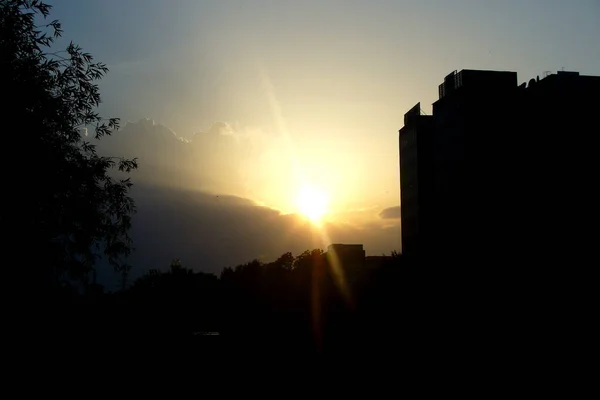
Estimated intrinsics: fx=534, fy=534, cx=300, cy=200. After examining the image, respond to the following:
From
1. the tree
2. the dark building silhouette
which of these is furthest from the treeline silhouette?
the dark building silhouette

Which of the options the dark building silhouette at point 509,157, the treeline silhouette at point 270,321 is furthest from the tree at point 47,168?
the dark building silhouette at point 509,157

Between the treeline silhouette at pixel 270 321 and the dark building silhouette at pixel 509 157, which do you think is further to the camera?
the dark building silhouette at pixel 509 157

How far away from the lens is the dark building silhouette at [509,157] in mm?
51156

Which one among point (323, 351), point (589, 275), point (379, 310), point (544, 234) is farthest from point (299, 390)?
point (544, 234)

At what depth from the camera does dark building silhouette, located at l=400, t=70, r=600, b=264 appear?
51156 millimetres

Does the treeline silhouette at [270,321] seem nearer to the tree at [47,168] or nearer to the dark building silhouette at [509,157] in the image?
the tree at [47,168]

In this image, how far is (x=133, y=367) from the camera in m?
17.7

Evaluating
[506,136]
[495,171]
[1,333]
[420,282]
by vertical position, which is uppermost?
[506,136]

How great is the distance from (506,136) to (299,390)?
45.8 meters

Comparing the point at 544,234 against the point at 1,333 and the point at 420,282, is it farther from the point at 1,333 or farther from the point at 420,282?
the point at 1,333

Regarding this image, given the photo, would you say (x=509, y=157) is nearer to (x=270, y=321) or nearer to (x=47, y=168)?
(x=270, y=321)

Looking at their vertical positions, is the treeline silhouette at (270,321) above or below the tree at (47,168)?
below

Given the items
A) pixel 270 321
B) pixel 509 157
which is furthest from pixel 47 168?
pixel 509 157

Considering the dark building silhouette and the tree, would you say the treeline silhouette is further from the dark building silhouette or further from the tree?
the dark building silhouette
